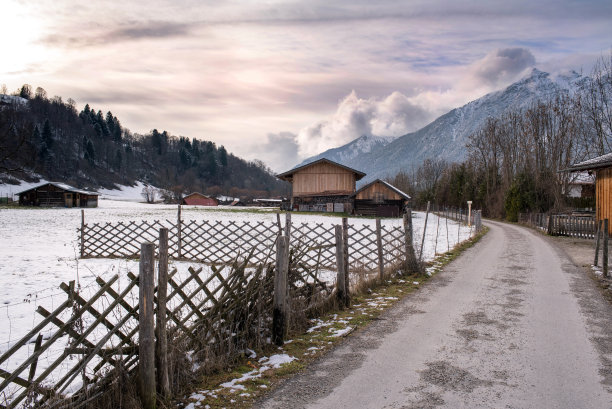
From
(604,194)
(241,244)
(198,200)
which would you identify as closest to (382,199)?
(604,194)

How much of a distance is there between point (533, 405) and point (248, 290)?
359cm

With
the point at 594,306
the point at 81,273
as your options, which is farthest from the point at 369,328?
the point at 81,273

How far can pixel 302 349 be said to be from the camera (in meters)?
5.62

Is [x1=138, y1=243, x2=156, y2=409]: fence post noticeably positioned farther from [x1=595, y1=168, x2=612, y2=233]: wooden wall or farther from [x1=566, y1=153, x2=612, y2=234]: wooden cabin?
[x1=595, y1=168, x2=612, y2=233]: wooden wall

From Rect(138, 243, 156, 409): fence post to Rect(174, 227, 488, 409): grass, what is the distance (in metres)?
0.40

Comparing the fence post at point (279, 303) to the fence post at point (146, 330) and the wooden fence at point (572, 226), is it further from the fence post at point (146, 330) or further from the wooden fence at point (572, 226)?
the wooden fence at point (572, 226)

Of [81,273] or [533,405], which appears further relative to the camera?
[81,273]

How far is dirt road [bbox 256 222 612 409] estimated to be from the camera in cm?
420

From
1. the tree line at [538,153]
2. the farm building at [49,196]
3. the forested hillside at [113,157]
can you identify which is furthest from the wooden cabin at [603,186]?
the forested hillside at [113,157]

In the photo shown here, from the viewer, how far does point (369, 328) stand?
6594mm

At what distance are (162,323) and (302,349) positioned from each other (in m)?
2.34

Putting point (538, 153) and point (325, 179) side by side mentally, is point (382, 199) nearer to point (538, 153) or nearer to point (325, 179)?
point (325, 179)

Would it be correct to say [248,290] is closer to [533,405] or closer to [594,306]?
[533,405]

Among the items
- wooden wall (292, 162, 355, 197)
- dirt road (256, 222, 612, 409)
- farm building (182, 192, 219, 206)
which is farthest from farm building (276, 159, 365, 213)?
farm building (182, 192, 219, 206)
